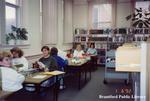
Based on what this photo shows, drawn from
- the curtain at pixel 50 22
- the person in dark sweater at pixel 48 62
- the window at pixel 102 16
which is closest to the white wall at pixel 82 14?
the window at pixel 102 16

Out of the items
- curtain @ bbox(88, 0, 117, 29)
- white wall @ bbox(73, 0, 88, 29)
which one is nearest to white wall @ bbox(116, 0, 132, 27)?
curtain @ bbox(88, 0, 117, 29)

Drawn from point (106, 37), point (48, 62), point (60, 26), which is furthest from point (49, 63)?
point (106, 37)

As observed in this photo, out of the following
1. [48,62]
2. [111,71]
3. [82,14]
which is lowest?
[111,71]

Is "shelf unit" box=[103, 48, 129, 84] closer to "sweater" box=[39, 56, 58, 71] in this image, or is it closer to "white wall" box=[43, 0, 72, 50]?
"sweater" box=[39, 56, 58, 71]

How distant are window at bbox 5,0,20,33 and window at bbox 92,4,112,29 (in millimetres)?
4746

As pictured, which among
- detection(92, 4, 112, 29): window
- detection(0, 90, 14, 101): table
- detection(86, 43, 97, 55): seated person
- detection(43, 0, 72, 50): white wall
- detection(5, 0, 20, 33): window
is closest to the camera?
detection(0, 90, 14, 101): table

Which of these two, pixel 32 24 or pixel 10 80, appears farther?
pixel 32 24

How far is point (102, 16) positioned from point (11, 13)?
5.13 metres

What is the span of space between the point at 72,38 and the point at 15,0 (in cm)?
430

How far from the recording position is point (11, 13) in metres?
5.06

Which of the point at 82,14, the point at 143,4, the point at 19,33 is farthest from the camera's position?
the point at 82,14

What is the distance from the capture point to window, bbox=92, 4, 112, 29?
30.1ft

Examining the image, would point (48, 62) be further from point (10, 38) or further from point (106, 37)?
point (106, 37)

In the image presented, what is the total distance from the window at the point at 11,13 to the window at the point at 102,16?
4746mm
